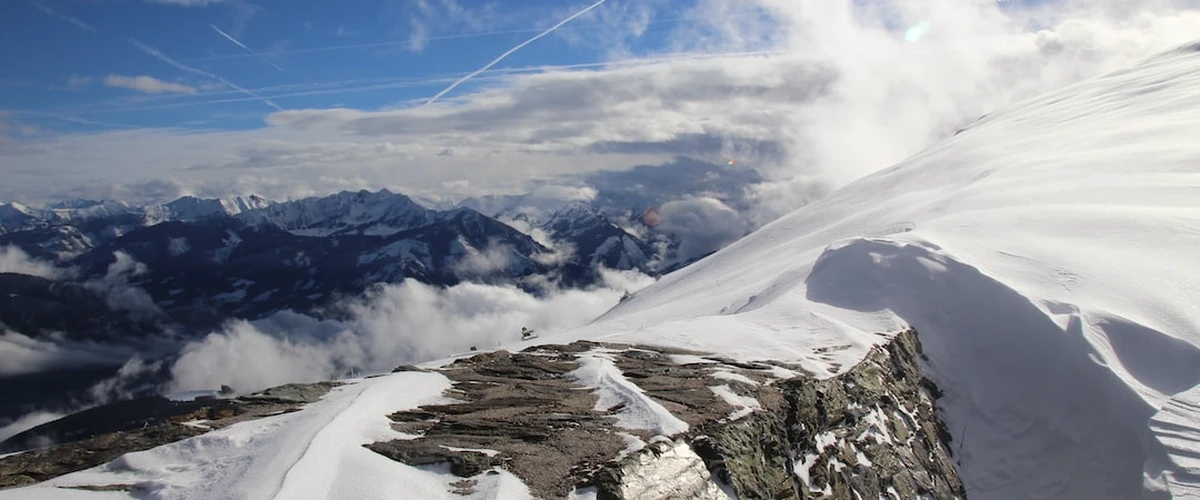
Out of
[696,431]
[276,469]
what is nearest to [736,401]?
[696,431]

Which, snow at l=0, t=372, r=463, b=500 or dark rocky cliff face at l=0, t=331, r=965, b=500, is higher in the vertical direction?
snow at l=0, t=372, r=463, b=500

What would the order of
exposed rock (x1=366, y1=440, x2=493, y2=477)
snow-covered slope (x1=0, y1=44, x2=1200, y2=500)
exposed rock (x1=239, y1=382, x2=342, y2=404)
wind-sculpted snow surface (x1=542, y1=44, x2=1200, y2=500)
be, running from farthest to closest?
wind-sculpted snow surface (x1=542, y1=44, x2=1200, y2=500) → exposed rock (x1=239, y1=382, x2=342, y2=404) → snow-covered slope (x1=0, y1=44, x2=1200, y2=500) → exposed rock (x1=366, y1=440, x2=493, y2=477)

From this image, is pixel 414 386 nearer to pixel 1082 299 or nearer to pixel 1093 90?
pixel 1082 299

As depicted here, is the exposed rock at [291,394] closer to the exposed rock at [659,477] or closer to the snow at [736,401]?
the exposed rock at [659,477]

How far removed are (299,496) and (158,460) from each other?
3432 millimetres

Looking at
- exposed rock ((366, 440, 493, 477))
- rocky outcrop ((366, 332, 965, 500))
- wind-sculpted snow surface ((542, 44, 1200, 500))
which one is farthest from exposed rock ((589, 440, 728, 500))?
wind-sculpted snow surface ((542, 44, 1200, 500))

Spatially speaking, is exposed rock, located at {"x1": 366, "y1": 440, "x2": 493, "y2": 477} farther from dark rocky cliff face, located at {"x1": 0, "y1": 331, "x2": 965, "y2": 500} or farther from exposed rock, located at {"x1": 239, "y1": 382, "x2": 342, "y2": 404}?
exposed rock, located at {"x1": 239, "y1": 382, "x2": 342, "y2": 404}

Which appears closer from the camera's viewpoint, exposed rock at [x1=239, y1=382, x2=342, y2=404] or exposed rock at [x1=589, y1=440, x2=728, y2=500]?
exposed rock at [x1=589, y1=440, x2=728, y2=500]

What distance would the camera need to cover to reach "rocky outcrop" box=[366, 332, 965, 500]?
1072 cm

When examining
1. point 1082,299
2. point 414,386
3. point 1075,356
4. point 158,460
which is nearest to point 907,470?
point 1075,356

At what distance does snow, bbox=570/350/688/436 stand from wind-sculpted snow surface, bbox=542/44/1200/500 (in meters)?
4.19

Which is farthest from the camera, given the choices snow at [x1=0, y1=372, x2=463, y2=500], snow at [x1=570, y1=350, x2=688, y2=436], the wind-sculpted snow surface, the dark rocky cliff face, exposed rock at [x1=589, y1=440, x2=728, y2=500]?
the wind-sculpted snow surface

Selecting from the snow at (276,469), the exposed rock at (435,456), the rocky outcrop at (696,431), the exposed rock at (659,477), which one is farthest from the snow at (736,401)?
the snow at (276,469)

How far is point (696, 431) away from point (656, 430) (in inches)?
33.0
